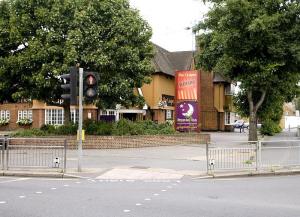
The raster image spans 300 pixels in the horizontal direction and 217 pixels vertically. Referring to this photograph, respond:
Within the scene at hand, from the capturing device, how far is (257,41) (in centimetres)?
2866

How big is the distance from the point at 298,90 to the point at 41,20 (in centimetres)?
2282

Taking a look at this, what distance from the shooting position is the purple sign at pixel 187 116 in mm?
33188

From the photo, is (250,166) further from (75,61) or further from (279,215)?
(75,61)

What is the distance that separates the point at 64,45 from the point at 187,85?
467 inches

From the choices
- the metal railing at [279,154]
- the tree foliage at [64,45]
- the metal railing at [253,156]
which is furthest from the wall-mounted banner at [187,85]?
the metal railing at [253,156]

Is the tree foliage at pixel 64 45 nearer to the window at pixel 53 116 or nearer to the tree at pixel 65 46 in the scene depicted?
the tree at pixel 65 46

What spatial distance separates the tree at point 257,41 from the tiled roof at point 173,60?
1879cm

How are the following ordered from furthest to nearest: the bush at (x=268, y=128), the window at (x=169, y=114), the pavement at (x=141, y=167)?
the window at (x=169, y=114)
the bush at (x=268, y=128)
the pavement at (x=141, y=167)

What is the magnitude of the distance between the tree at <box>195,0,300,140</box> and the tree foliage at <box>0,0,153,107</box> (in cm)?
551

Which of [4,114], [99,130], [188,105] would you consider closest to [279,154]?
[99,130]

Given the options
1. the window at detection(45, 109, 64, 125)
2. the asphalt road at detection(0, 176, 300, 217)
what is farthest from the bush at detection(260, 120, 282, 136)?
the asphalt road at detection(0, 176, 300, 217)

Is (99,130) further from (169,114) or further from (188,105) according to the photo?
(169,114)

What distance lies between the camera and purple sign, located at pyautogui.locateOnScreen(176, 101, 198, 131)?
3319cm

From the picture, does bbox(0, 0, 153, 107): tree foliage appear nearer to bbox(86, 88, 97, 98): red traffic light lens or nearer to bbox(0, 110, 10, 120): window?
bbox(86, 88, 97, 98): red traffic light lens
